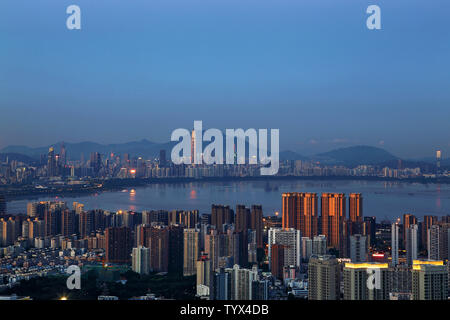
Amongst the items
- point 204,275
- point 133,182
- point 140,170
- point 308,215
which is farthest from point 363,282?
point 133,182

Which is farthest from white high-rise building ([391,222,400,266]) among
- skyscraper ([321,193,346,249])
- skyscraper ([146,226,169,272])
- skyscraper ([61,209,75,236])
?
skyscraper ([61,209,75,236])

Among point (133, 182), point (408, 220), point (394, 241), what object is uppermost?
point (133, 182)

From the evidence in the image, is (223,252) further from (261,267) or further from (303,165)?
(303,165)

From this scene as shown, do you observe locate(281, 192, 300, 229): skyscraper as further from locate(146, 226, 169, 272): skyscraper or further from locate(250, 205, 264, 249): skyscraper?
locate(146, 226, 169, 272): skyscraper

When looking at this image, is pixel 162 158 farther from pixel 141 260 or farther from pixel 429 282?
pixel 429 282

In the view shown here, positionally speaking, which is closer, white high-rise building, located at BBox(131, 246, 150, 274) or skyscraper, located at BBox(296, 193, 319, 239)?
white high-rise building, located at BBox(131, 246, 150, 274)

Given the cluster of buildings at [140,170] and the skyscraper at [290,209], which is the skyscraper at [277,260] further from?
the cluster of buildings at [140,170]

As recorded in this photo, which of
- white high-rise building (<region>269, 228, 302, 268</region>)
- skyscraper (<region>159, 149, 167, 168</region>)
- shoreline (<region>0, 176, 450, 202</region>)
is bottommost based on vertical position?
white high-rise building (<region>269, 228, 302, 268</region>)
